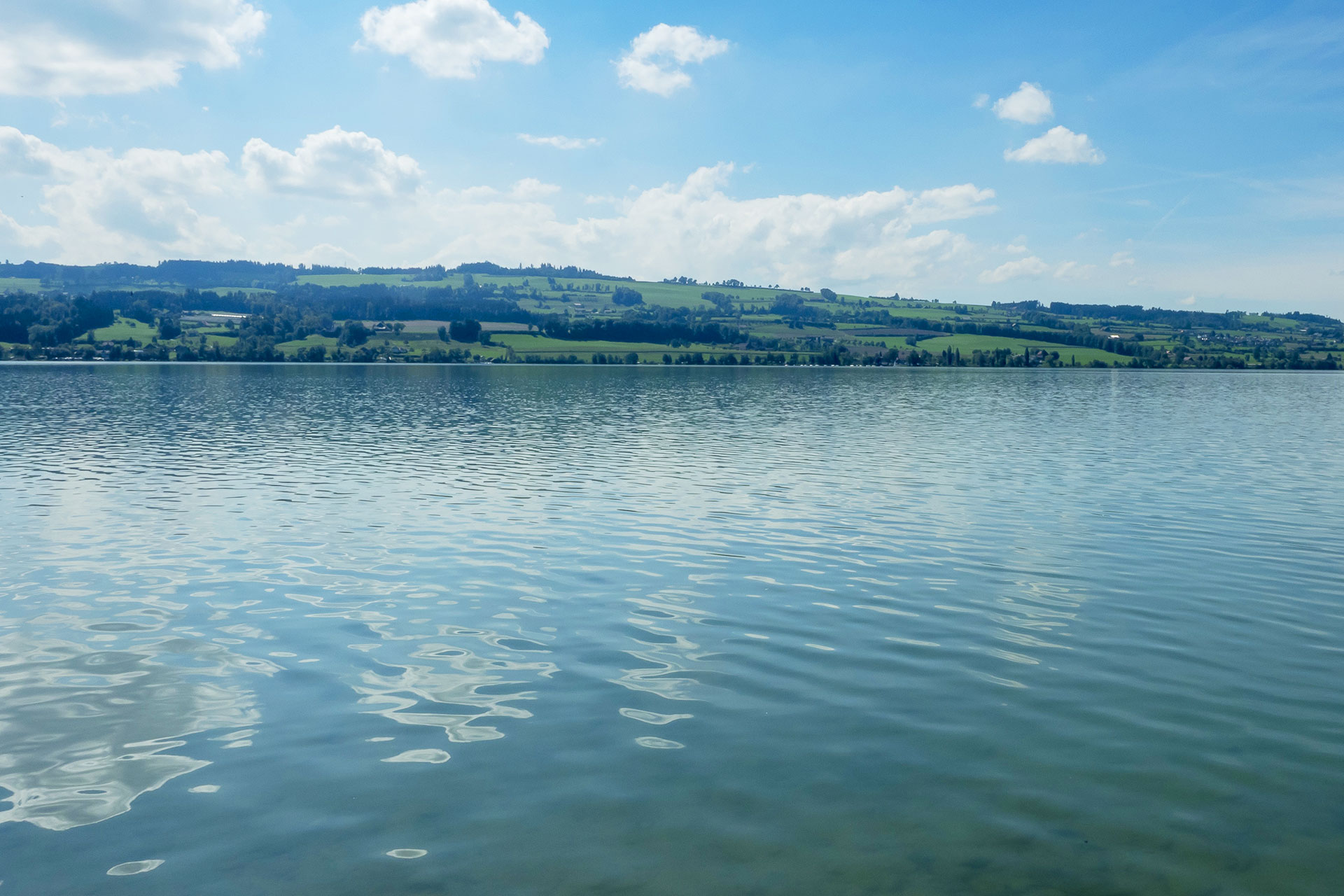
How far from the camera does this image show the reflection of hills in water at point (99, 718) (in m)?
11.0

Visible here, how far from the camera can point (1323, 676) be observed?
15234 millimetres

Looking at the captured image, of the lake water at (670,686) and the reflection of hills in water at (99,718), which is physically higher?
the lake water at (670,686)

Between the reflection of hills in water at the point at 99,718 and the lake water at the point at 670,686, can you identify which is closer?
the lake water at the point at 670,686

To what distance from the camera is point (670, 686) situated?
48.4 feet

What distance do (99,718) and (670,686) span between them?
8.65 m

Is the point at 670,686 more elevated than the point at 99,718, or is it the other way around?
the point at 670,686

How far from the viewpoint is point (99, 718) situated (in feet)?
43.9

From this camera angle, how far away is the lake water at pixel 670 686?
9.75 m

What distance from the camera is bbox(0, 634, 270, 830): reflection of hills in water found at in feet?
36.0

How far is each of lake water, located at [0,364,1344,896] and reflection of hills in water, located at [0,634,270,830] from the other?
0.06 meters

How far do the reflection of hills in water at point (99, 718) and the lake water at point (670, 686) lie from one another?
2.5 inches

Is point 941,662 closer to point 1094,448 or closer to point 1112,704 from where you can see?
point 1112,704

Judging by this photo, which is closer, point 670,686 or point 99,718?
point 99,718

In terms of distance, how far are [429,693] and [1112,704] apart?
35.4 feet
